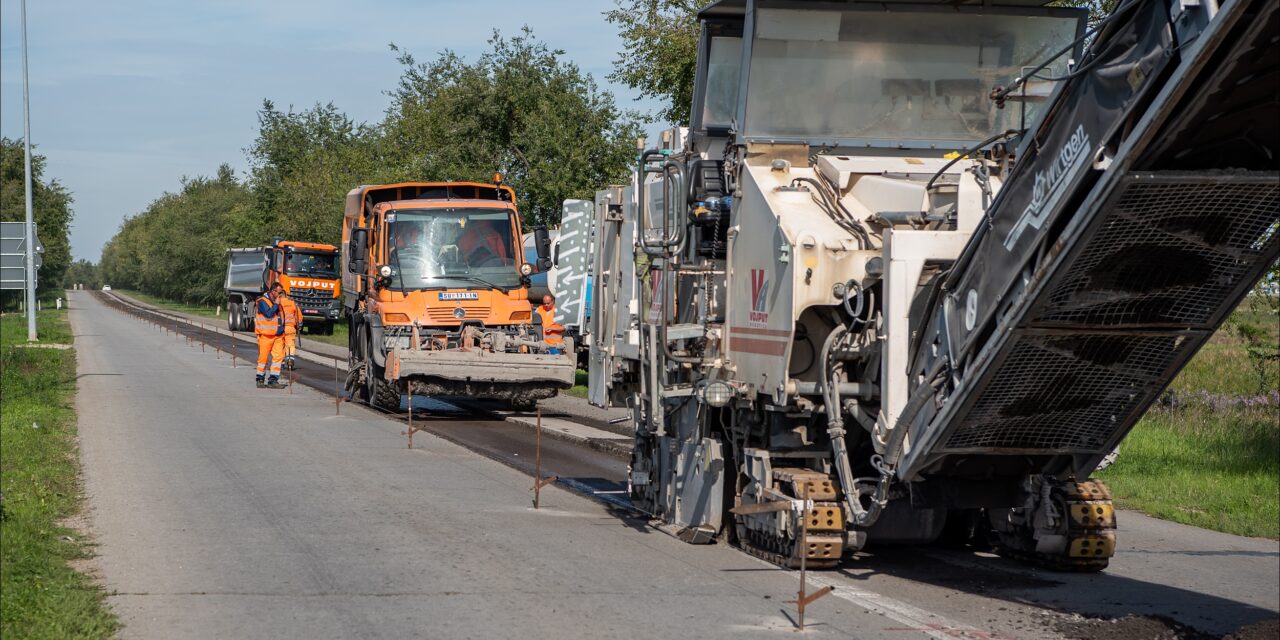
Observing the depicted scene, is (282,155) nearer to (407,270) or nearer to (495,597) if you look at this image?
(407,270)

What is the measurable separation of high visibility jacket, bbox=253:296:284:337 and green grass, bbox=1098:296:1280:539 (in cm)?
1495

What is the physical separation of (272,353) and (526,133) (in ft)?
35.3

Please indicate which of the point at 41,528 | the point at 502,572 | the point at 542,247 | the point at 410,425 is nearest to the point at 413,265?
the point at 542,247

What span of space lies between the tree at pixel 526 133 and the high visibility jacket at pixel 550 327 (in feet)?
31.8

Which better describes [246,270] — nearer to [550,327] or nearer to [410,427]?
[550,327]

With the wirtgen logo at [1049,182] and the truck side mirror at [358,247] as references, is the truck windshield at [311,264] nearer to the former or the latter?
the truck side mirror at [358,247]

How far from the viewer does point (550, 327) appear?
72.4 feet

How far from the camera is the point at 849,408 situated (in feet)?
26.4

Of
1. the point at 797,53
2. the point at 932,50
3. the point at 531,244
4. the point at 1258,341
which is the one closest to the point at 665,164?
the point at 797,53

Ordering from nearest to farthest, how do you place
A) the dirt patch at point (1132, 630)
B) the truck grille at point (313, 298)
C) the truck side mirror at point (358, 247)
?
the dirt patch at point (1132, 630) < the truck side mirror at point (358, 247) < the truck grille at point (313, 298)

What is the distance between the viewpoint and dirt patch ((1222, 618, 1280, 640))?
6477 mm

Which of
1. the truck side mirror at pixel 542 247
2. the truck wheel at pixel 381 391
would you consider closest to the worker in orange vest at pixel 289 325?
the truck wheel at pixel 381 391

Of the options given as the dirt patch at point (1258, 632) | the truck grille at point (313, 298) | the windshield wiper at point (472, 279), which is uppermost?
the windshield wiper at point (472, 279)

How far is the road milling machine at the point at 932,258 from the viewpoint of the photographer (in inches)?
232
